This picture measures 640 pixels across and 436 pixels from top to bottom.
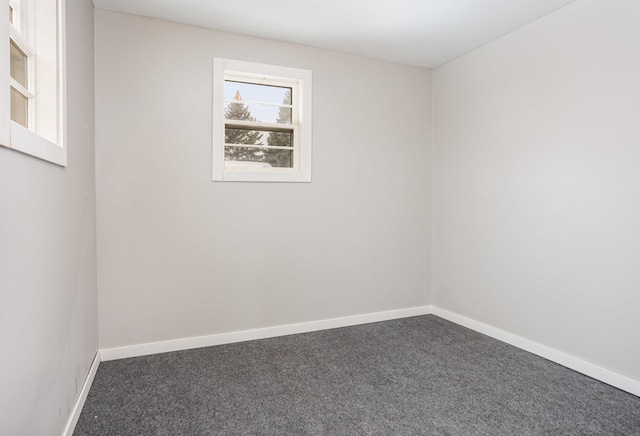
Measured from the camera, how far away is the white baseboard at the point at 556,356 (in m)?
2.28

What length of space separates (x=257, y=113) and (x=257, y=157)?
0.39m

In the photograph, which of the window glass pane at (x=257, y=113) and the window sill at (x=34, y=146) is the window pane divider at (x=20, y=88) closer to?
the window sill at (x=34, y=146)

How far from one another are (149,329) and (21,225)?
1.79 metres

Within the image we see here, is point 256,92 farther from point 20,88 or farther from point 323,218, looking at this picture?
point 20,88

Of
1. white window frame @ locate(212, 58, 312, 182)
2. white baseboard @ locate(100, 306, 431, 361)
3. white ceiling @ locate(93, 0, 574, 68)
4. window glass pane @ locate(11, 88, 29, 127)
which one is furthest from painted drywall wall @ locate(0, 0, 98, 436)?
white window frame @ locate(212, 58, 312, 182)

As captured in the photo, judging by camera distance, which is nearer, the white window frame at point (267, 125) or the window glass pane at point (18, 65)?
the window glass pane at point (18, 65)

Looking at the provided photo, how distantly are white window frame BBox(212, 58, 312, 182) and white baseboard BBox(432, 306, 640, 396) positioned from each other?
6.67ft

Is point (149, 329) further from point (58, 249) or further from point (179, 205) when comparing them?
point (58, 249)

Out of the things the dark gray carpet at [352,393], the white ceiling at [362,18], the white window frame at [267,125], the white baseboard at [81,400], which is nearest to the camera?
the white baseboard at [81,400]

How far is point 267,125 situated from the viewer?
325 cm

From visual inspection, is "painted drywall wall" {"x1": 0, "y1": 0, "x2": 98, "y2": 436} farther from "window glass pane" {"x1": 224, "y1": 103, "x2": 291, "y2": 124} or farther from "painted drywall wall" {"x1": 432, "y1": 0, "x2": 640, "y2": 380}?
"painted drywall wall" {"x1": 432, "y1": 0, "x2": 640, "y2": 380}

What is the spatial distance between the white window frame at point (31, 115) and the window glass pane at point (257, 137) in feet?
4.70

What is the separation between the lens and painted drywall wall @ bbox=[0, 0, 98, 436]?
1.17 meters

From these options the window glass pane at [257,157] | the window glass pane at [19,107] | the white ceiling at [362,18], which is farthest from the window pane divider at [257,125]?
the window glass pane at [19,107]
